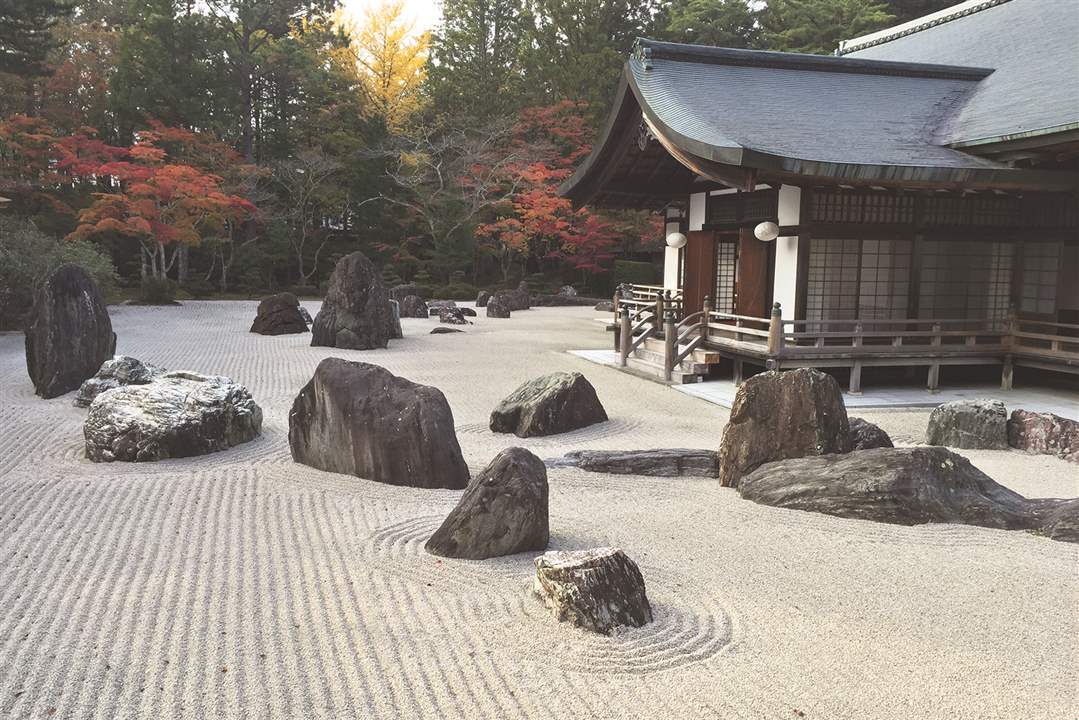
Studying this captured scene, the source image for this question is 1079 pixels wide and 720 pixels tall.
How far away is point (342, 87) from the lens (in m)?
30.9

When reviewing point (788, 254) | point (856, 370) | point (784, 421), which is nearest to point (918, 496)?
point (784, 421)

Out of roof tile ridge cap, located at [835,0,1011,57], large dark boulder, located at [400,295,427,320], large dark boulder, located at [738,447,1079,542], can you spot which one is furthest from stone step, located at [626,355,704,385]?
large dark boulder, located at [400,295,427,320]

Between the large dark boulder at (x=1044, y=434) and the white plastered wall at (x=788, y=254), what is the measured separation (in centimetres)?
373

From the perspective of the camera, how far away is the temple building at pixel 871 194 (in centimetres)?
1007

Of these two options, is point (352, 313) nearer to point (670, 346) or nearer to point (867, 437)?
point (670, 346)

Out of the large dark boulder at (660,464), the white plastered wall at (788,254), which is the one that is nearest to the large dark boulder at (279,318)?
the white plastered wall at (788,254)

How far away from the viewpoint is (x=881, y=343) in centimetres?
1148

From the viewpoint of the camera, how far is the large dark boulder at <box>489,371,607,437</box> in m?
8.28

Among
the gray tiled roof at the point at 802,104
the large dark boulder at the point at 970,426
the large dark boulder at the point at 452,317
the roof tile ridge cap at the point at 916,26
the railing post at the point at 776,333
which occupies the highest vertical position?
the roof tile ridge cap at the point at 916,26

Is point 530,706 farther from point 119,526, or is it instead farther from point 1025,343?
point 1025,343

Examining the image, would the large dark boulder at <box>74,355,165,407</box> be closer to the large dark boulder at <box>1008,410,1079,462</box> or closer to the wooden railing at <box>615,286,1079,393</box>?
the wooden railing at <box>615,286,1079,393</box>

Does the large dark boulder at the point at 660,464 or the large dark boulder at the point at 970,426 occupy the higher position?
the large dark boulder at the point at 970,426

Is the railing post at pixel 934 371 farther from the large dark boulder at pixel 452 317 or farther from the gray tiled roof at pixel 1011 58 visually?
the large dark boulder at pixel 452 317

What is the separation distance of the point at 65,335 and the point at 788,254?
382 inches
